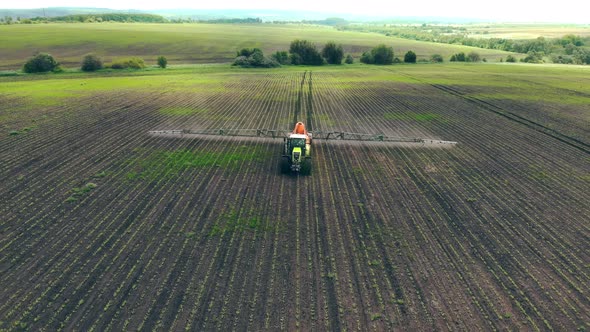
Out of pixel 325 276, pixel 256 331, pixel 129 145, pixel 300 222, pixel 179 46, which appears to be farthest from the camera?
pixel 179 46

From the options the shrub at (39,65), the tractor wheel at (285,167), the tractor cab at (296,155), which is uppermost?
the shrub at (39,65)

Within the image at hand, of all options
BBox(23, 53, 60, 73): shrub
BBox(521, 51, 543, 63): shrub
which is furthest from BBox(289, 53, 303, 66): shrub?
BBox(521, 51, 543, 63): shrub

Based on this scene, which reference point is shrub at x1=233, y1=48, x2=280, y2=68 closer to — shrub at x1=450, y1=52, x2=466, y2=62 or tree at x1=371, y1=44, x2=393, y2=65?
tree at x1=371, y1=44, x2=393, y2=65

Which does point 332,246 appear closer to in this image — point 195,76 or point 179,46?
point 195,76

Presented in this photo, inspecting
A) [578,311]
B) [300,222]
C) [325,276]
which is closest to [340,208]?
[300,222]

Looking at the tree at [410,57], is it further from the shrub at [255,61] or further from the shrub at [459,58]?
the shrub at [255,61]

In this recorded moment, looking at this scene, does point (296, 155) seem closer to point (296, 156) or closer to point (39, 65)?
point (296, 156)

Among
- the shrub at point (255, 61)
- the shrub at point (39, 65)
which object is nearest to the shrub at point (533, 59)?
the shrub at point (255, 61)
